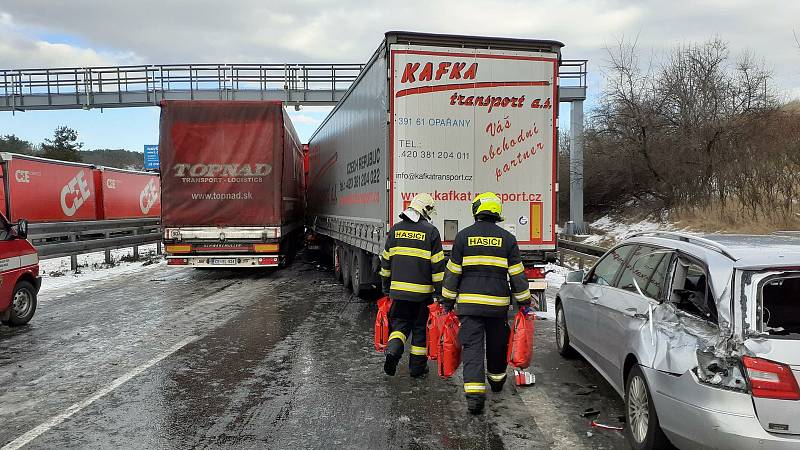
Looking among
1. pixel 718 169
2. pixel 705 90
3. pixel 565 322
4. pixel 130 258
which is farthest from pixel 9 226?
pixel 705 90

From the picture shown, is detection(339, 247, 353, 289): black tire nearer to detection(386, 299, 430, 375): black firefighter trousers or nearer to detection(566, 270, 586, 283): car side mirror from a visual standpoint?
detection(386, 299, 430, 375): black firefighter trousers

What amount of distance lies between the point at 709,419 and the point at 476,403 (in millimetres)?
1856

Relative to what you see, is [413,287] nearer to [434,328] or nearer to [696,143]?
[434,328]

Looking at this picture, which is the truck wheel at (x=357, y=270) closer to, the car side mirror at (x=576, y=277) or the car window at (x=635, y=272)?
the car side mirror at (x=576, y=277)

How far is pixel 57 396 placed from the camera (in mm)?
4898

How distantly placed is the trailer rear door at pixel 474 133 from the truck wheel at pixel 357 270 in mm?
2854

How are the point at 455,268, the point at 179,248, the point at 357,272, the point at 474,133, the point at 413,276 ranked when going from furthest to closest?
the point at 179,248, the point at 357,272, the point at 474,133, the point at 413,276, the point at 455,268

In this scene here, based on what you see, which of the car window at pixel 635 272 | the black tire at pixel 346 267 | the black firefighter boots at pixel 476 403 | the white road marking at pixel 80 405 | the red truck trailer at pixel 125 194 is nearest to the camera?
the white road marking at pixel 80 405

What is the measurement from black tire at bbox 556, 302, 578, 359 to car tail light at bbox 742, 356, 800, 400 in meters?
3.05

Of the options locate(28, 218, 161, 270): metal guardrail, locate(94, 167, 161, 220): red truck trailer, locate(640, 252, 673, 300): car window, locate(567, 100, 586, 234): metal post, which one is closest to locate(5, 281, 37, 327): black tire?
locate(28, 218, 161, 270): metal guardrail

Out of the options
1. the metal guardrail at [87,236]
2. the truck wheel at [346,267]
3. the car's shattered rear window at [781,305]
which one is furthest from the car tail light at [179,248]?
the car's shattered rear window at [781,305]

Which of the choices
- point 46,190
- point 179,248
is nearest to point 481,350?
point 179,248

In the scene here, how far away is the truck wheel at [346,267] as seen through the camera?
1098 centimetres

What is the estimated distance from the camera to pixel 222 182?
11820 mm
